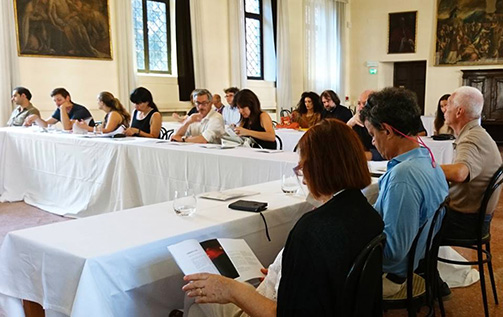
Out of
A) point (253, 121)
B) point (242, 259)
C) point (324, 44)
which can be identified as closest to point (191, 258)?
point (242, 259)

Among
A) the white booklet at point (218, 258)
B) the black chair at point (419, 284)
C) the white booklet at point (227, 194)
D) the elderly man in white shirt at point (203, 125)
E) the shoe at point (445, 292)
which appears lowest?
the shoe at point (445, 292)

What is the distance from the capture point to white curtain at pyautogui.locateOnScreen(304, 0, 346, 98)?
1206 centimetres

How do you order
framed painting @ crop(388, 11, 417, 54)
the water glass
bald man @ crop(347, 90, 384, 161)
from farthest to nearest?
framed painting @ crop(388, 11, 417, 54), bald man @ crop(347, 90, 384, 161), the water glass

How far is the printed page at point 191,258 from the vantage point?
157cm

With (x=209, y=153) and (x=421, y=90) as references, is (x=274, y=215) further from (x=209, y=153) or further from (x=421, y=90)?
(x=421, y=90)

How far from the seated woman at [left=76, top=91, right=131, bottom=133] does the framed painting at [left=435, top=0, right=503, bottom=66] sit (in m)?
9.09

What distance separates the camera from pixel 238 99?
4.63 m

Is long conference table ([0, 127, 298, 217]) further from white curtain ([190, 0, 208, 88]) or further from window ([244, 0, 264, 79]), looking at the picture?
window ([244, 0, 264, 79])

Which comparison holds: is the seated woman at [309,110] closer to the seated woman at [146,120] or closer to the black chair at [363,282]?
the seated woman at [146,120]

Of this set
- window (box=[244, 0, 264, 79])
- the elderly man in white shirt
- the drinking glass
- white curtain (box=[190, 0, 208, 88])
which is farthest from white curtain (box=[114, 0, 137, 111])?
the drinking glass

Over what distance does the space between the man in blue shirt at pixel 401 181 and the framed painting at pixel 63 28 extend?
6.70 meters

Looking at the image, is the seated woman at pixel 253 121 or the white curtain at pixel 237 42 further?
the white curtain at pixel 237 42

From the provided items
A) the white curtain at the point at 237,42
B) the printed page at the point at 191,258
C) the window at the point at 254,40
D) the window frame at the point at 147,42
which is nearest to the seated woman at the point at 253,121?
the printed page at the point at 191,258

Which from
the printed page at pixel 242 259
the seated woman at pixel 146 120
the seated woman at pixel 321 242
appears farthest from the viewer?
the seated woman at pixel 146 120
